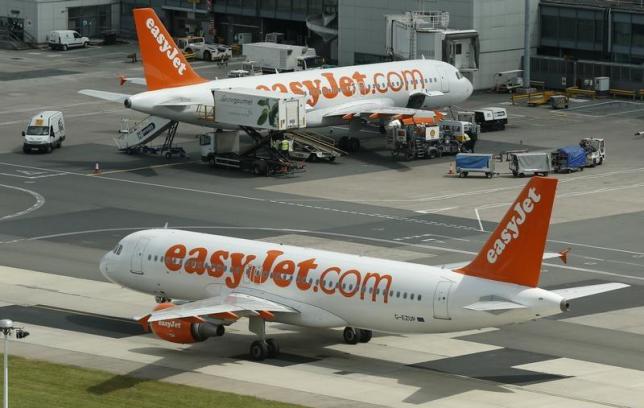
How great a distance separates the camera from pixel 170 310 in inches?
2554

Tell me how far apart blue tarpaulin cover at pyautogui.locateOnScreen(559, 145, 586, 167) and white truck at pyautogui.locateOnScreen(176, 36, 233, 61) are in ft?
212

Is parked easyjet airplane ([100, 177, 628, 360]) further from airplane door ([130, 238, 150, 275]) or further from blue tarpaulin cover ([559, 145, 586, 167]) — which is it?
blue tarpaulin cover ([559, 145, 586, 167])

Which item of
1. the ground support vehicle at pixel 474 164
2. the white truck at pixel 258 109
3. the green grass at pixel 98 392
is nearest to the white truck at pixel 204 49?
the white truck at pixel 258 109

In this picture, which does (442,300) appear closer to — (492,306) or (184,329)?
(492,306)

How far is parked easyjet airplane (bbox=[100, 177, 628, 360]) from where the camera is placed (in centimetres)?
5938

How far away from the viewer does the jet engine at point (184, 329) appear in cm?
6406

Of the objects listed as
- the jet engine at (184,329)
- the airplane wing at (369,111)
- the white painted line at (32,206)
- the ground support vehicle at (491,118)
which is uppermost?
the airplane wing at (369,111)

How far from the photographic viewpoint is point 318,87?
396 ft

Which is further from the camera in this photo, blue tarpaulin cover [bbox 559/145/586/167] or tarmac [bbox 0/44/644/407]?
blue tarpaulin cover [bbox 559/145/586/167]

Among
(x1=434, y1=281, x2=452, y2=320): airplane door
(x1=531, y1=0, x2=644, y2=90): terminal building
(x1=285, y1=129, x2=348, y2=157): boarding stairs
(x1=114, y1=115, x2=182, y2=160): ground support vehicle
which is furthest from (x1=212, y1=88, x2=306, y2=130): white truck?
(x1=434, y1=281, x2=452, y2=320): airplane door

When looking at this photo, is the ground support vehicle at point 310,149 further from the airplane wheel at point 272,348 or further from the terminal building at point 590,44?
the airplane wheel at point 272,348

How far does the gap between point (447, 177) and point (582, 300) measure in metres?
35.7

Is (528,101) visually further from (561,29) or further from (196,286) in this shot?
(196,286)

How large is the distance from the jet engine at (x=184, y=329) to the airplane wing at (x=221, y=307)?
13.2 inches
